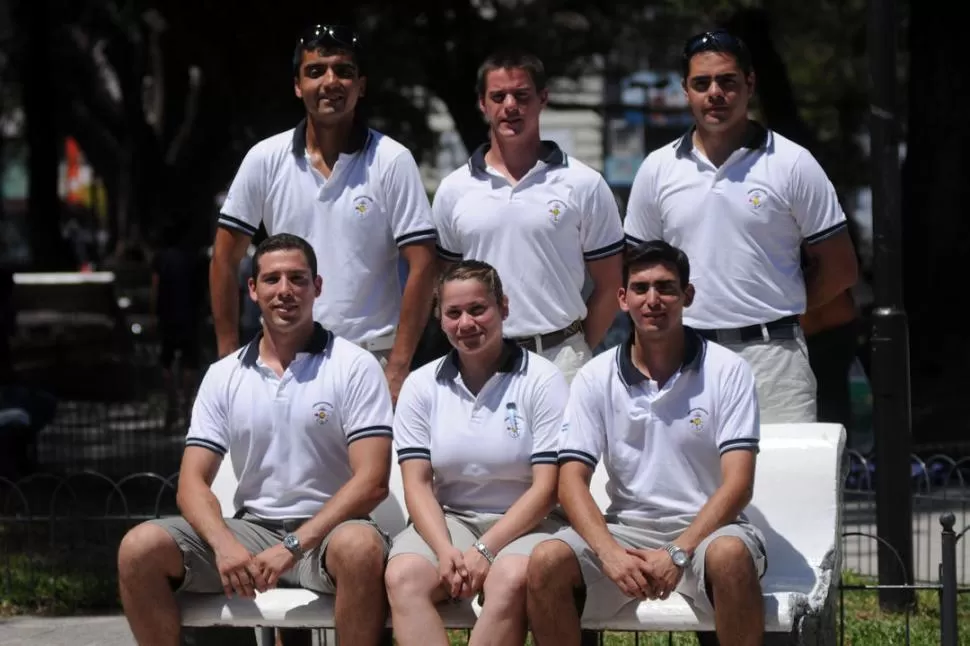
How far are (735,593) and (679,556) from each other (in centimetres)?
22

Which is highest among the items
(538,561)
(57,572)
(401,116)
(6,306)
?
(401,116)

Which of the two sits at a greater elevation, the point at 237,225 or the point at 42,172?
the point at 42,172

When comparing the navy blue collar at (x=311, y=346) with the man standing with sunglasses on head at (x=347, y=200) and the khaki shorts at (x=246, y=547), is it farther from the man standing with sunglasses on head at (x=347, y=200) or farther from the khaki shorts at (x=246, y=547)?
the khaki shorts at (x=246, y=547)

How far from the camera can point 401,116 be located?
32625 mm

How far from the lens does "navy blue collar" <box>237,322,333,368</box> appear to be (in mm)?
6020

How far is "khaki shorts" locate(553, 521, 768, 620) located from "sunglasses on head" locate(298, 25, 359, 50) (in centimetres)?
206

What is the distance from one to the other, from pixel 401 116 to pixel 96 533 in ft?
77.1

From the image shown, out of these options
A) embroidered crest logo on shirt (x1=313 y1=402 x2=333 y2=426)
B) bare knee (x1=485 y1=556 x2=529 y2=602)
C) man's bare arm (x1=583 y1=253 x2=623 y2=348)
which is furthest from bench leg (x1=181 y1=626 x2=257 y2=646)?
man's bare arm (x1=583 y1=253 x2=623 y2=348)

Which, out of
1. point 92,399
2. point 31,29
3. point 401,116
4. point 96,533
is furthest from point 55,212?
point 96,533

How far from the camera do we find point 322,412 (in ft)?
19.4

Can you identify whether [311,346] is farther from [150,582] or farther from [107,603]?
[107,603]

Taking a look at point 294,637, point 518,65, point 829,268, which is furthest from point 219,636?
point 829,268

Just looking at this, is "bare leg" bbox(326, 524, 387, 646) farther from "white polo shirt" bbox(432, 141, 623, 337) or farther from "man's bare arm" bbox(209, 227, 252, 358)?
"man's bare arm" bbox(209, 227, 252, 358)

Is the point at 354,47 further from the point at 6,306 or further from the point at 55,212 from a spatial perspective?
the point at 55,212
